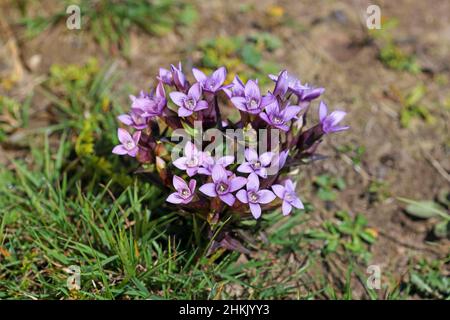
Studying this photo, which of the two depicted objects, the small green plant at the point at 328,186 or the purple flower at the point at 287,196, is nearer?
the purple flower at the point at 287,196

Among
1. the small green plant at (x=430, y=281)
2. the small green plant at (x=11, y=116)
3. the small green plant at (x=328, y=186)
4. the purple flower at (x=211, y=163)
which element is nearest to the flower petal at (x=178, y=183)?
the purple flower at (x=211, y=163)

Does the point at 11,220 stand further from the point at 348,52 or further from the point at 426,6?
the point at 426,6

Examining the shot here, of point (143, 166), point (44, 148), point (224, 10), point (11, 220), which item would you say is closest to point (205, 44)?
point (224, 10)

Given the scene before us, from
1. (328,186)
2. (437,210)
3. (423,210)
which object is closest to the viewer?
(437,210)

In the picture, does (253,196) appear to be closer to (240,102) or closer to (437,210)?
(240,102)

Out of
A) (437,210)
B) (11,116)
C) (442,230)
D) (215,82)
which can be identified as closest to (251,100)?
(215,82)

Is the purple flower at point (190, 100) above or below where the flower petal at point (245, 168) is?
above

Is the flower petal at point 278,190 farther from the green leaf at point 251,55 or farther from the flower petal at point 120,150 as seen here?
the green leaf at point 251,55
